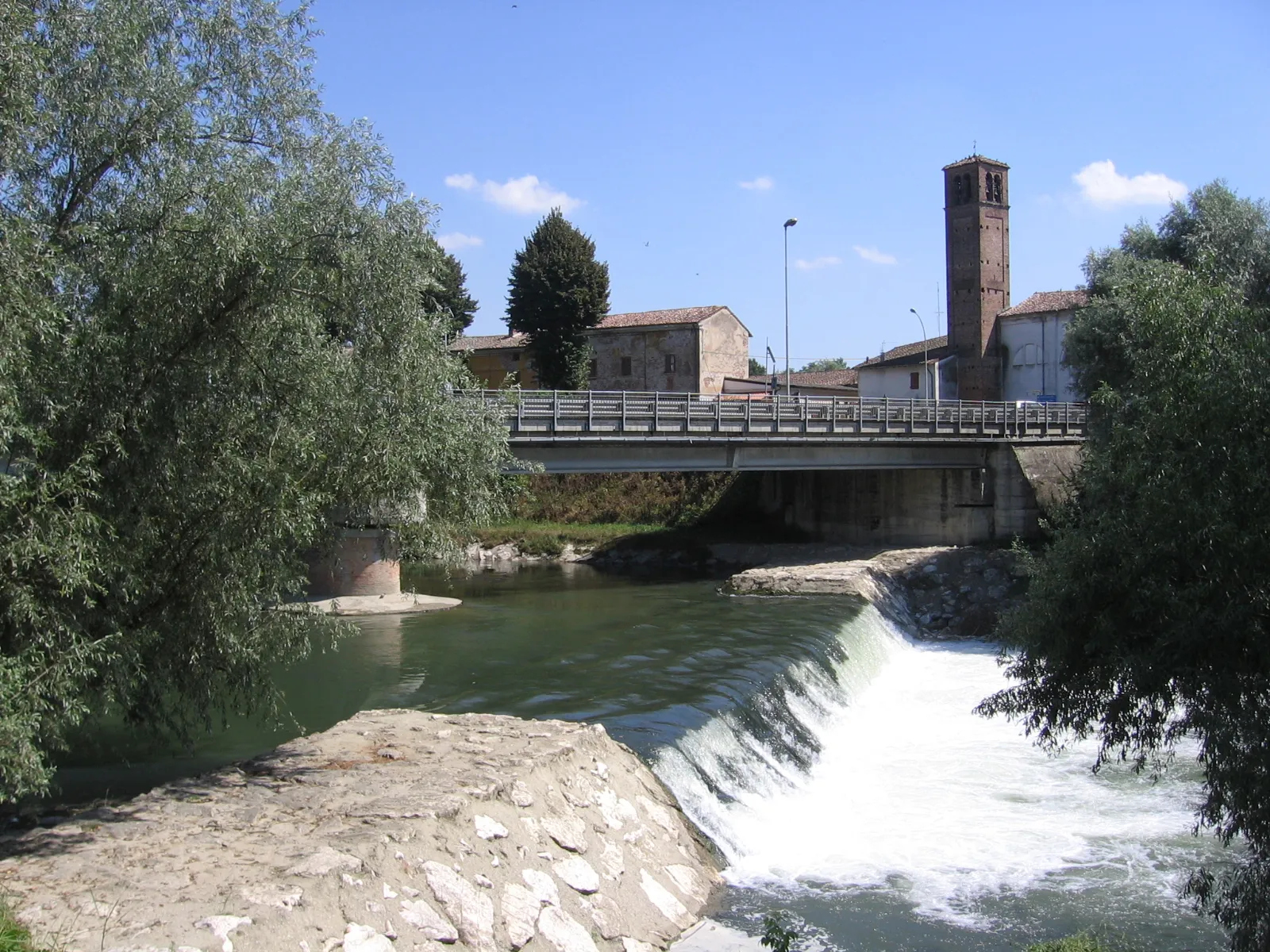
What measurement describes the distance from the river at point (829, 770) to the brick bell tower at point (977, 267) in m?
44.2

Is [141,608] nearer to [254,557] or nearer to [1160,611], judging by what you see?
[254,557]

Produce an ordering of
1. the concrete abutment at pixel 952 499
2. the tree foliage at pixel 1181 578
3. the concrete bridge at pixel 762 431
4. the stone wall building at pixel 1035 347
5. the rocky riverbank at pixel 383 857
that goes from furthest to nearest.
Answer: the stone wall building at pixel 1035 347 < the concrete abutment at pixel 952 499 < the concrete bridge at pixel 762 431 < the rocky riverbank at pixel 383 857 < the tree foliage at pixel 1181 578

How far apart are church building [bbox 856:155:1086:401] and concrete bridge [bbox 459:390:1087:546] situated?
67.3ft

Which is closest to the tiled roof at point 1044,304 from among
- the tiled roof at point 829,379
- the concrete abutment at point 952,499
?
the tiled roof at point 829,379

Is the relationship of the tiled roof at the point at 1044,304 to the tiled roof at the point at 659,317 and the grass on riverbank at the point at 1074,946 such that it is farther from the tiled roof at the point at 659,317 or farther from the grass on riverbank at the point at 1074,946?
the grass on riverbank at the point at 1074,946

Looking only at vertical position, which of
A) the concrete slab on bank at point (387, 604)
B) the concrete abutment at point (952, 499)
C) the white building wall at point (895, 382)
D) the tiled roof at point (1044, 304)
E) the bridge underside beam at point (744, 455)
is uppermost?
the tiled roof at point (1044, 304)

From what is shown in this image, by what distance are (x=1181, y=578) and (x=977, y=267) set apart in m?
64.5

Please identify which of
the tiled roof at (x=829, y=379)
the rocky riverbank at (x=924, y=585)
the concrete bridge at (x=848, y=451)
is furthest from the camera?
the tiled roof at (x=829, y=379)

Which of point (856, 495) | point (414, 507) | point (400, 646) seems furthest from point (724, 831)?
point (856, 495)

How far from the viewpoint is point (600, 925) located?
428 inches

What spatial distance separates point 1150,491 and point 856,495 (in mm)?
35736

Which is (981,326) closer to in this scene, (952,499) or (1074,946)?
(952,499)

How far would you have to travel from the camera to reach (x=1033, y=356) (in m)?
65.7

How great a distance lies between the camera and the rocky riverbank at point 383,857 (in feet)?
28.5
